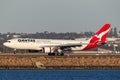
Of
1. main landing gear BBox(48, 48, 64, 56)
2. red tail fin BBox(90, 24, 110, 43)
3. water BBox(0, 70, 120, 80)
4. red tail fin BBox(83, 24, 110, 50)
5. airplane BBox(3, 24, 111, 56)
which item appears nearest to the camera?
water BBox(0, 70, 120, 80)

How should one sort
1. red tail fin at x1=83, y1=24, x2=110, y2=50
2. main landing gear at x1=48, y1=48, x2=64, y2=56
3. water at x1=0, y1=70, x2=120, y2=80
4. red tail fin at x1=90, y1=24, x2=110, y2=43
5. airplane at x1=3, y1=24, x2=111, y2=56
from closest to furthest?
water at x1=0, y1=70, x2=120, y2=80
main landing gear at x1=48, y1=48, x2=64, y2=56
airplane at x1=3, y1=24, x2=111, y2=56
red tail fin at x1=83, y1=24, x2=110, y2=50
red tail fin at x1=90, y1=24, x2=110, y2=43

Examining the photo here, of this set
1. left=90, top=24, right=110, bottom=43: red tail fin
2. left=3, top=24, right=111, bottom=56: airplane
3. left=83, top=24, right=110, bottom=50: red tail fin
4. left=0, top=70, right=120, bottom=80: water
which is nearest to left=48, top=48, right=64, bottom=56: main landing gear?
left=3, top=24, right=111, bottom=56: airplane

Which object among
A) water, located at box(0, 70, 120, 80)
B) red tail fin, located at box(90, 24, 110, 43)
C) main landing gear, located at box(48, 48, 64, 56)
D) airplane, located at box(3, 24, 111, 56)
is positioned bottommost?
water, located at box(0, 70, 120, 80)

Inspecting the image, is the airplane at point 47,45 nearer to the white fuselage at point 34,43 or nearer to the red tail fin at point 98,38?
the white fuselage at point 34,43

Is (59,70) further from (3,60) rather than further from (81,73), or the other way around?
(3,60)

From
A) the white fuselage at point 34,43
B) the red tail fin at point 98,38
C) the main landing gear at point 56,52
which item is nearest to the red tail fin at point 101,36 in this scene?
the red tail fin at point 98,38

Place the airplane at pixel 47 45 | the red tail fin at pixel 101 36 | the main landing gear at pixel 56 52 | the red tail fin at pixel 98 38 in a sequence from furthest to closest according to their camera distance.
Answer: the red tail fin at pixel 101 36 → the red tail fin at pixel 98 38 → the airplane at pixel 47 45 → the main landing gear at pixel 56 52

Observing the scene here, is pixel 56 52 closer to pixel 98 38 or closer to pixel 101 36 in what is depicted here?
pixel 98 38

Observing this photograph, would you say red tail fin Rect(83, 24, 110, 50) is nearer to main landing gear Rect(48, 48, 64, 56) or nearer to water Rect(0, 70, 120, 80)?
main landing gear Rect(48, 48, 64, 56)

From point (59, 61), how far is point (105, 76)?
1696cm

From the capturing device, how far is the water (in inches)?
2665

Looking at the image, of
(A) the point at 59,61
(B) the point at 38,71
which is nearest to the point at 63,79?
(B) the point at 38,71

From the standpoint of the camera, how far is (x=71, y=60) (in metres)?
87.6

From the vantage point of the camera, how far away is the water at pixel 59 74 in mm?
67688
